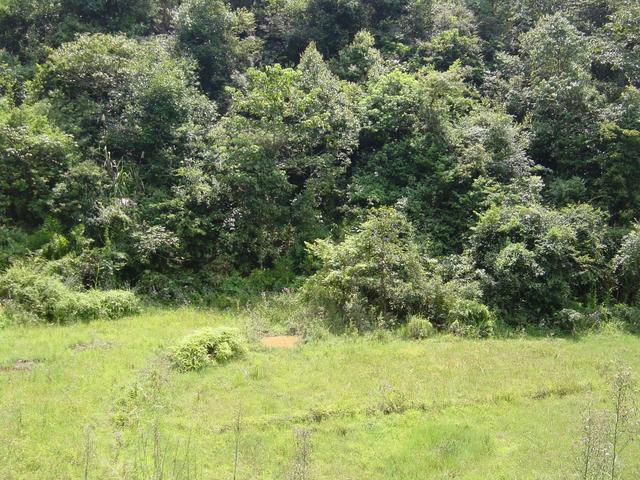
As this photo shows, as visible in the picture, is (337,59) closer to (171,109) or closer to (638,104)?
(171,109)

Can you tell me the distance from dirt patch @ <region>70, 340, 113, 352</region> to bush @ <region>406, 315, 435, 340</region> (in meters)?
7.29

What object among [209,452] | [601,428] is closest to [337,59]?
[209,452]

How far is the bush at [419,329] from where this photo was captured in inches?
549

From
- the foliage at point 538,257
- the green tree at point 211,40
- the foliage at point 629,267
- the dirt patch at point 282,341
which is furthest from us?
the green tree at point 211,40

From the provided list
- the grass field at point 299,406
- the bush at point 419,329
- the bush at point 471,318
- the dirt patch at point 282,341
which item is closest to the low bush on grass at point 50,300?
the grass field at point 299,406

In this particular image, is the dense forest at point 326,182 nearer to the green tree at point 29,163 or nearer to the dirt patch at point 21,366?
the green tree at point 29,163

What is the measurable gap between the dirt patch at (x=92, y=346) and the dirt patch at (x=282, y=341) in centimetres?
355

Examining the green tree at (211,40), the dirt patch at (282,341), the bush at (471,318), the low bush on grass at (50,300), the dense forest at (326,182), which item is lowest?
the dirt patch at (282,341)

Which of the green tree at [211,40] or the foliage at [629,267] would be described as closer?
the foliage at [629,267]

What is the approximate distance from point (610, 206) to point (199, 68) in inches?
682

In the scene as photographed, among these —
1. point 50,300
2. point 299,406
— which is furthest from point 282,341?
point 50,300

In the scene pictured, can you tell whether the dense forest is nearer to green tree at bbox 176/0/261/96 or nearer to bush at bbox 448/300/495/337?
bush at bbox 448/300/495/337

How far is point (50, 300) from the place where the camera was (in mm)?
14086

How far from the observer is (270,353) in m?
12.6
